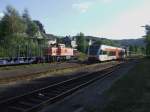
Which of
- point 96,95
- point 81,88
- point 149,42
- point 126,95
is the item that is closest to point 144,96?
point 126,95

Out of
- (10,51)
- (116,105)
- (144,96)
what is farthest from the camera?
(10,51)

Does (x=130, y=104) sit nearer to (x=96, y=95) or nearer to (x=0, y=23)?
(x=96, y=95)

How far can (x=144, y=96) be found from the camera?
1722 centimetres

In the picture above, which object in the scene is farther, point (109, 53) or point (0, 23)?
point (0, 23)

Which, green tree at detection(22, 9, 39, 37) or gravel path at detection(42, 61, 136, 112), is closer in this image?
gravel path at detection(42, 61, 136, 112)

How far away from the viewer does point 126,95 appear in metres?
17.7

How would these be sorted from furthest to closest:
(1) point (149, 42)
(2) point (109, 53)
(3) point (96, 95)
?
1. (1) point (149, 42)
2. (2) point (109, 53)
3. (3) point (96, 95)

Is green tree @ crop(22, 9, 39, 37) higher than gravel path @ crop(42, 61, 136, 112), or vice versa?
green tree @ crop(22, 9, 39, 37)

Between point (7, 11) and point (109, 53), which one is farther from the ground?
point (7, 11)

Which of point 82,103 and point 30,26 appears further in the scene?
point 30,26

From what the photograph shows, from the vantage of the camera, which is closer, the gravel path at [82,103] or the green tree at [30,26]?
the gravel path at [82,103]

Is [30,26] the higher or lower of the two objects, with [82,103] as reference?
higher

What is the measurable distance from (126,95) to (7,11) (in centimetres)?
8161

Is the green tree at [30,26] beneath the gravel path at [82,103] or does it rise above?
above
